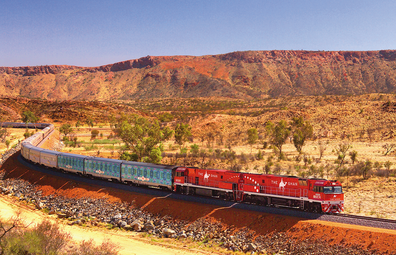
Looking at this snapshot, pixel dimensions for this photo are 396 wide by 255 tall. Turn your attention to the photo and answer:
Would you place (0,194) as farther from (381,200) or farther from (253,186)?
(381,200)

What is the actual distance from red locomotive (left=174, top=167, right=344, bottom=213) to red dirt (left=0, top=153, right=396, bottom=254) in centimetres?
170

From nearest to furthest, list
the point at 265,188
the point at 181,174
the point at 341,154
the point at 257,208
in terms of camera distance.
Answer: the point at 257,208, the point at 265,188, the point at 181,174, the point at 341,154

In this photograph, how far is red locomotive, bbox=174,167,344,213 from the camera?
23344mm

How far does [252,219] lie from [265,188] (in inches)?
116

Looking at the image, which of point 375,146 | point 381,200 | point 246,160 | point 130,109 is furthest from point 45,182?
point 130,109

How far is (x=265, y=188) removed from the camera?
25859 millimetres

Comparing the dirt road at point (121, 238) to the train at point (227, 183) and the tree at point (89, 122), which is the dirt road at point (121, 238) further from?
the tree at point (89, 122)

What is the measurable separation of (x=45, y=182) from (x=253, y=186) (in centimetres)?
2655

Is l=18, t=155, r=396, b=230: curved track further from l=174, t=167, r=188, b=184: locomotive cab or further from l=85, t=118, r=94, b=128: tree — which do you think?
l=85, t=118, r=94, b=128: tree

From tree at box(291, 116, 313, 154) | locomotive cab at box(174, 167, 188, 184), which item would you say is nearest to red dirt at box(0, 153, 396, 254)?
locomotive cab at box(174, 167, 188, 184)

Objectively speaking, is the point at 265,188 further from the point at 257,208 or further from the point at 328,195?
the point at 328,195

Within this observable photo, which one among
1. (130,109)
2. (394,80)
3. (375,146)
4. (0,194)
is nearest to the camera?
(0,194)

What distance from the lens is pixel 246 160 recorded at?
51.7m

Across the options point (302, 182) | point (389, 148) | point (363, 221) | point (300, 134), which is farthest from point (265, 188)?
point (389, 148)
